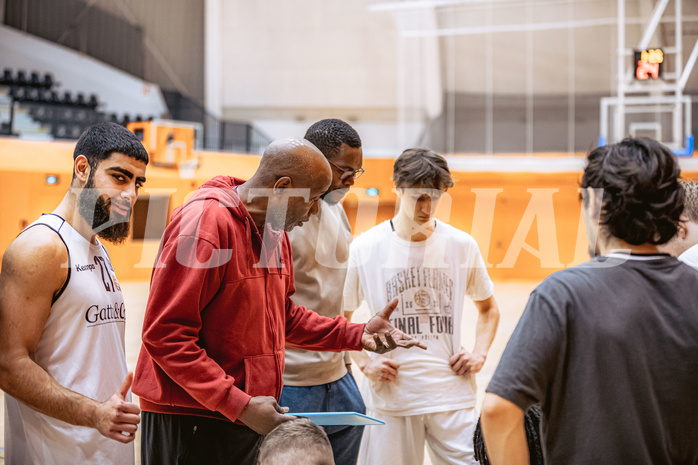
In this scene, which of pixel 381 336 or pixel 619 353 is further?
pixel 381 336

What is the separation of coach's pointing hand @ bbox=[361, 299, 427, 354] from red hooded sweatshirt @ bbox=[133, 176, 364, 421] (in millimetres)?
330

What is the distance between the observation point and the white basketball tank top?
1752mm

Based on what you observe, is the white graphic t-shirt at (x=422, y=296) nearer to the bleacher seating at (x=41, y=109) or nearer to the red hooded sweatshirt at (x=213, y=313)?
the red hooded sweatshirt at (x=213, y=313)

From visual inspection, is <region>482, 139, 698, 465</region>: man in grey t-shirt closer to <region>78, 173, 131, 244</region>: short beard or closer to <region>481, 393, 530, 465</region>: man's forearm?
Result: <region>481, 393, 530, 465</region>: man's forearm

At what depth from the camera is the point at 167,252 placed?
1.59 metres

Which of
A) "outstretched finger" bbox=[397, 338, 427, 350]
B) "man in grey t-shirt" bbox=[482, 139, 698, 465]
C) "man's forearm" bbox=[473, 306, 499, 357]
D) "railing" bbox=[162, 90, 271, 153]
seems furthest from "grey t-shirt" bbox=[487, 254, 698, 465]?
"railing" bbox=[162, 90, 271, 153]

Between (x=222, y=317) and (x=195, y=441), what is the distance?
1.27 feet

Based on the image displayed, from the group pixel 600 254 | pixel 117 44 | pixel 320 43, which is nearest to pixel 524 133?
pixel 320 43

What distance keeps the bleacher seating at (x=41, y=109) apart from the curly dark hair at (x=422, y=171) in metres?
10.9

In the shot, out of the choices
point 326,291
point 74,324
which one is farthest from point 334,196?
point 74,324

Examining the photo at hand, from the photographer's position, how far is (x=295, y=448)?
1462 mm

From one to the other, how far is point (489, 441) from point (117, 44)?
55.5 feet

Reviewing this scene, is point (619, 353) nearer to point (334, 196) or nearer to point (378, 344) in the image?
point (378, 344)

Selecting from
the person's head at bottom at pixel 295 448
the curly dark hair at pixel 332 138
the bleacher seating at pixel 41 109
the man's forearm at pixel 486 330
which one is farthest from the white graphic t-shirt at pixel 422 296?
the bleacher seating at pixel 41 109
